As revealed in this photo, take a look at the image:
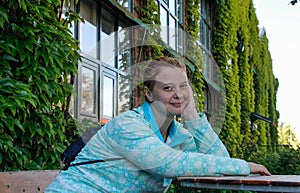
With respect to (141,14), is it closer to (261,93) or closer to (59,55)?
(59,55)

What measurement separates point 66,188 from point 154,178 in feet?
1.25

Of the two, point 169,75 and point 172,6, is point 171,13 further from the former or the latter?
point 169,75

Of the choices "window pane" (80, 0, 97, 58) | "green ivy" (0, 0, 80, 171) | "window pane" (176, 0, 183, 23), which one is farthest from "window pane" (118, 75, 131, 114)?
"window pane" (176, 0, 183, 23)

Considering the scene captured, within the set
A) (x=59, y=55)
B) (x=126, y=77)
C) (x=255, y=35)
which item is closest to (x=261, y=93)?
(x=255, y=35)

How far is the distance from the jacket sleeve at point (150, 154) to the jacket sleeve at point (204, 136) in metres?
0.45

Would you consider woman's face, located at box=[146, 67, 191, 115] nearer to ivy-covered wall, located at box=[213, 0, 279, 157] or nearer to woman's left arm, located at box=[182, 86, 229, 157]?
woman's left arm, located at box=[182, 86, 229, 157]

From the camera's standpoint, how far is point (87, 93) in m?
5.62

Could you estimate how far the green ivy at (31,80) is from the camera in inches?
169

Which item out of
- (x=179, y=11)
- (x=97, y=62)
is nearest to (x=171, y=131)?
(x=97, y=62)

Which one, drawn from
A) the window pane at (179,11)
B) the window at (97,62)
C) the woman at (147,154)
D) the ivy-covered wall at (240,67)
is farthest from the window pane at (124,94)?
the window pane at (179,11)

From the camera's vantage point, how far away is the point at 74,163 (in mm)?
2285

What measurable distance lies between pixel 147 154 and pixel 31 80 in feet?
8.94

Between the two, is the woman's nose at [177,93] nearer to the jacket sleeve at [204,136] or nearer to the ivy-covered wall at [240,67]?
the jacket sleeve at [204,136]

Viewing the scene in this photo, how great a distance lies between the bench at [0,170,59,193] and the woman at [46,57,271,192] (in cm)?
56
